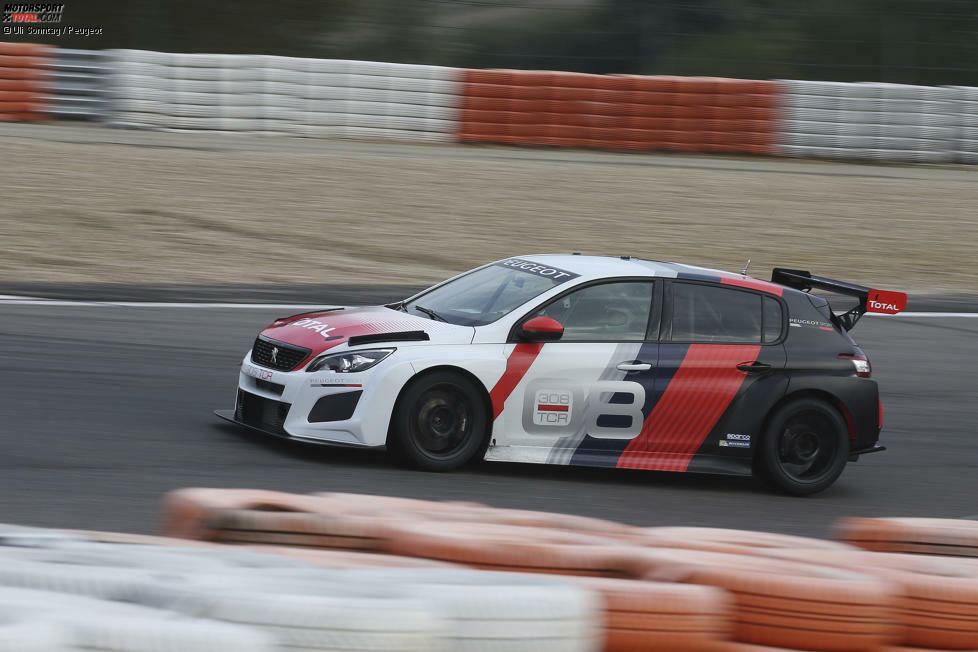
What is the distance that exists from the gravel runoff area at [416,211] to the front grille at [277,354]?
572cm

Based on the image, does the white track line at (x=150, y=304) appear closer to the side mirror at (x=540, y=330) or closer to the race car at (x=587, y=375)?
the race car at (x=587, y=375)

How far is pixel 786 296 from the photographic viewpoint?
8.92 metres

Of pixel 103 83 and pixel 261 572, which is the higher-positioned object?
pixel 103 83

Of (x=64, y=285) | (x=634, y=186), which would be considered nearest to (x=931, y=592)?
(x=64, y=285)

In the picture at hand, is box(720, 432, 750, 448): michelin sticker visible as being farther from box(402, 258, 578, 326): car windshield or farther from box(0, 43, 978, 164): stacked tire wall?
box(0, 43, 978, 164): stacked tire wall

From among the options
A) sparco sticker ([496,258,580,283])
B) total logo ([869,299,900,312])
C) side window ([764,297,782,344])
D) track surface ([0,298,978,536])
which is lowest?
track surface ([0,298,978,536])

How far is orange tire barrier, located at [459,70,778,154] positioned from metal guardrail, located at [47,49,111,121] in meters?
6.26

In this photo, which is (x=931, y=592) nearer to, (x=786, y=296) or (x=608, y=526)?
(x=608, y=526)

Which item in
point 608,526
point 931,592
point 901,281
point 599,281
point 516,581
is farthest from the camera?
point 901,281

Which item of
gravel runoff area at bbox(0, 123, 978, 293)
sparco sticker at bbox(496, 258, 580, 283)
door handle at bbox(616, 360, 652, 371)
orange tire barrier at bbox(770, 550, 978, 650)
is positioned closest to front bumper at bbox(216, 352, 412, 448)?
sparco sticker at bbox(496, 258, 580, 283)

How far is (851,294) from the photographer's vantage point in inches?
360

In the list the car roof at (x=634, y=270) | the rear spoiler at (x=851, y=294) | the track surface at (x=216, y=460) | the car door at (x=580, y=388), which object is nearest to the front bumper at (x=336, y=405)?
the track surface at (x=216, y=460)

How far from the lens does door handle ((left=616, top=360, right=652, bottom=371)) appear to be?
325 inches

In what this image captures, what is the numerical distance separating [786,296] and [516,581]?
5431 millimetres
